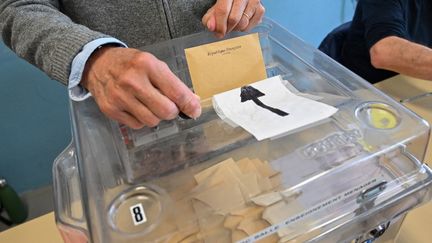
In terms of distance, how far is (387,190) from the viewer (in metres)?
0.45

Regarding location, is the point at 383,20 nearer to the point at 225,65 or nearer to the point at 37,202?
the point at 225,65

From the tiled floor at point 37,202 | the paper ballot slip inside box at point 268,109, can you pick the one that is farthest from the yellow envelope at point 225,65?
the tiled floor at point 37,202

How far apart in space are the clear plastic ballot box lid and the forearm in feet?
2.09

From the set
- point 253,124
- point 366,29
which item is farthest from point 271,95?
point 366,29

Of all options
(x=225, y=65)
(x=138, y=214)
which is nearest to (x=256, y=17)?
(x=225, y=65)

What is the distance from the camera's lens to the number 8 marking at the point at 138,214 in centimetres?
40

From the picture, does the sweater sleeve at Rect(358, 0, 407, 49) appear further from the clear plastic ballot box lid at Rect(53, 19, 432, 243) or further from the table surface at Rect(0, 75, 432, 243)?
the clear plastic ballot box lid at Rect(53, 19, 432, 243)

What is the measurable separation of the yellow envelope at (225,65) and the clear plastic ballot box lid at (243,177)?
3 centimetres

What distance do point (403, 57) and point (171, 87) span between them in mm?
944

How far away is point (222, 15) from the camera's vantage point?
1.99ft

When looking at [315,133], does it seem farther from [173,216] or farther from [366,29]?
[366,29]

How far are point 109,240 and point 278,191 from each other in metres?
0.19

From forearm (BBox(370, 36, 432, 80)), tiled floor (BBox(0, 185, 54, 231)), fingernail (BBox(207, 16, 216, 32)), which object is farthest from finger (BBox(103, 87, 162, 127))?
tiled floor (BBox(0, 185, 54, 231))

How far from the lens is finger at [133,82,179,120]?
15.5 inches
